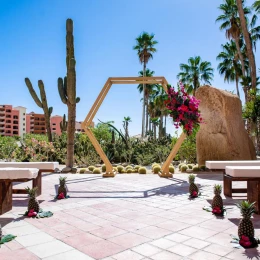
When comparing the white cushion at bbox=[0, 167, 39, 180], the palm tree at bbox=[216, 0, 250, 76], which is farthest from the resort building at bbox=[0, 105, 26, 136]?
the white cushion at bbox=[0, 167, 39, 180]

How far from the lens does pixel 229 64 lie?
2722 cm

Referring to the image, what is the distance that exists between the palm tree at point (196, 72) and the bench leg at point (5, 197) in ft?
83.6

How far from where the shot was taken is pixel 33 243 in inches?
128

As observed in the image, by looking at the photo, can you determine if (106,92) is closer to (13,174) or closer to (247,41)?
(13,174)

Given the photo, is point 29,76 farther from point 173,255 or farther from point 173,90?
point 173,255

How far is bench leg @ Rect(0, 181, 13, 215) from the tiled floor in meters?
0.13

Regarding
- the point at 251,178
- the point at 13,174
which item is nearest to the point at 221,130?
the point at 251,178

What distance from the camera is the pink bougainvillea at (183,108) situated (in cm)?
699

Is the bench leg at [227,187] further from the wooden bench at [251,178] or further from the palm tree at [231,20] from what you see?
the palm tree at [231,20]

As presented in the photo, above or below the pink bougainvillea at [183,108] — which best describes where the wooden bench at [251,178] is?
below

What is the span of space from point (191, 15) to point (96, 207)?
8707 millimetres

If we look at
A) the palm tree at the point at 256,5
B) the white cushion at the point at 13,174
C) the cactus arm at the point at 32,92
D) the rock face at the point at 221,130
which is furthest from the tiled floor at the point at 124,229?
the palm tree at the point at 256,5

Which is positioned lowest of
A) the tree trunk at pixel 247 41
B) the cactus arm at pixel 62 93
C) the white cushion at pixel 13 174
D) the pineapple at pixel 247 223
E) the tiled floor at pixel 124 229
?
the tiled floor at pixel 124 229

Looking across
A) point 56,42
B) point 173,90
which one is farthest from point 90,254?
point 56,42
